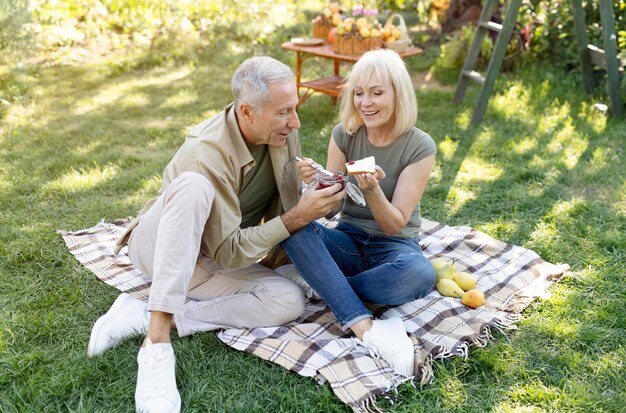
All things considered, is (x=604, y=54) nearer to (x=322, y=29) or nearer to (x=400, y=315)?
(x=322, y=29)

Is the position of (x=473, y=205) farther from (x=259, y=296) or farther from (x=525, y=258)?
(x=259, y=296)

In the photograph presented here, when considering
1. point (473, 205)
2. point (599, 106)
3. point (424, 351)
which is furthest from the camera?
point (599, 106)

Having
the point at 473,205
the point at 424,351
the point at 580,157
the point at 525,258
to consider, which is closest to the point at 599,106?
the point at 580,157

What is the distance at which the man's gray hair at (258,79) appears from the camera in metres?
2.87

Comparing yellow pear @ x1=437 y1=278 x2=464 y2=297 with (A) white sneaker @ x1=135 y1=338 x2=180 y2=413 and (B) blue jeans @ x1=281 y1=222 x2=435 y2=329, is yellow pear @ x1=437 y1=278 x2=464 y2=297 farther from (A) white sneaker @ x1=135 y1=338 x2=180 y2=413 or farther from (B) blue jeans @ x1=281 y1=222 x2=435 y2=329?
(A) white sneaker @ x1=135 y1=338 x2=180 y2=413

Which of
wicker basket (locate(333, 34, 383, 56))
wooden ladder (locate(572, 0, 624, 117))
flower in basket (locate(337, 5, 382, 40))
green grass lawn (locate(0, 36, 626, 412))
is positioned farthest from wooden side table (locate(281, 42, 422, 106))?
wooden ladder (locate(572, 0, 624, 117))

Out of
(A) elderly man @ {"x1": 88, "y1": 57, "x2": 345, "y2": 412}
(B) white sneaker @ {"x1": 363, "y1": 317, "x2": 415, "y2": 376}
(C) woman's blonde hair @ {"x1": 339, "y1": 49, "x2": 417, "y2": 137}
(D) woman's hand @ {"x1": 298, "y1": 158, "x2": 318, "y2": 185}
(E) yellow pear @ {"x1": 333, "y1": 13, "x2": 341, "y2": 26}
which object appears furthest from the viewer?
(E) yellow pear @ {"x1": 333, "y1": 13, "x2": 341, "y2": 26}

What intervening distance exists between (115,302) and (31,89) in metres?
4.75

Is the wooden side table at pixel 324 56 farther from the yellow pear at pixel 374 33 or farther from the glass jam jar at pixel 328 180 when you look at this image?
the glass jam jar at pixel 328 180

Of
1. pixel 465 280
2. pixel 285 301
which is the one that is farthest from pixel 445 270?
pixel 285 301

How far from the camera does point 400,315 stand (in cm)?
319

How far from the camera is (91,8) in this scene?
28.3ft

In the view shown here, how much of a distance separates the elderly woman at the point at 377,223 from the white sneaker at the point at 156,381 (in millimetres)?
728

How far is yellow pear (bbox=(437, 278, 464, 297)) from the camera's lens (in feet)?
11.1
